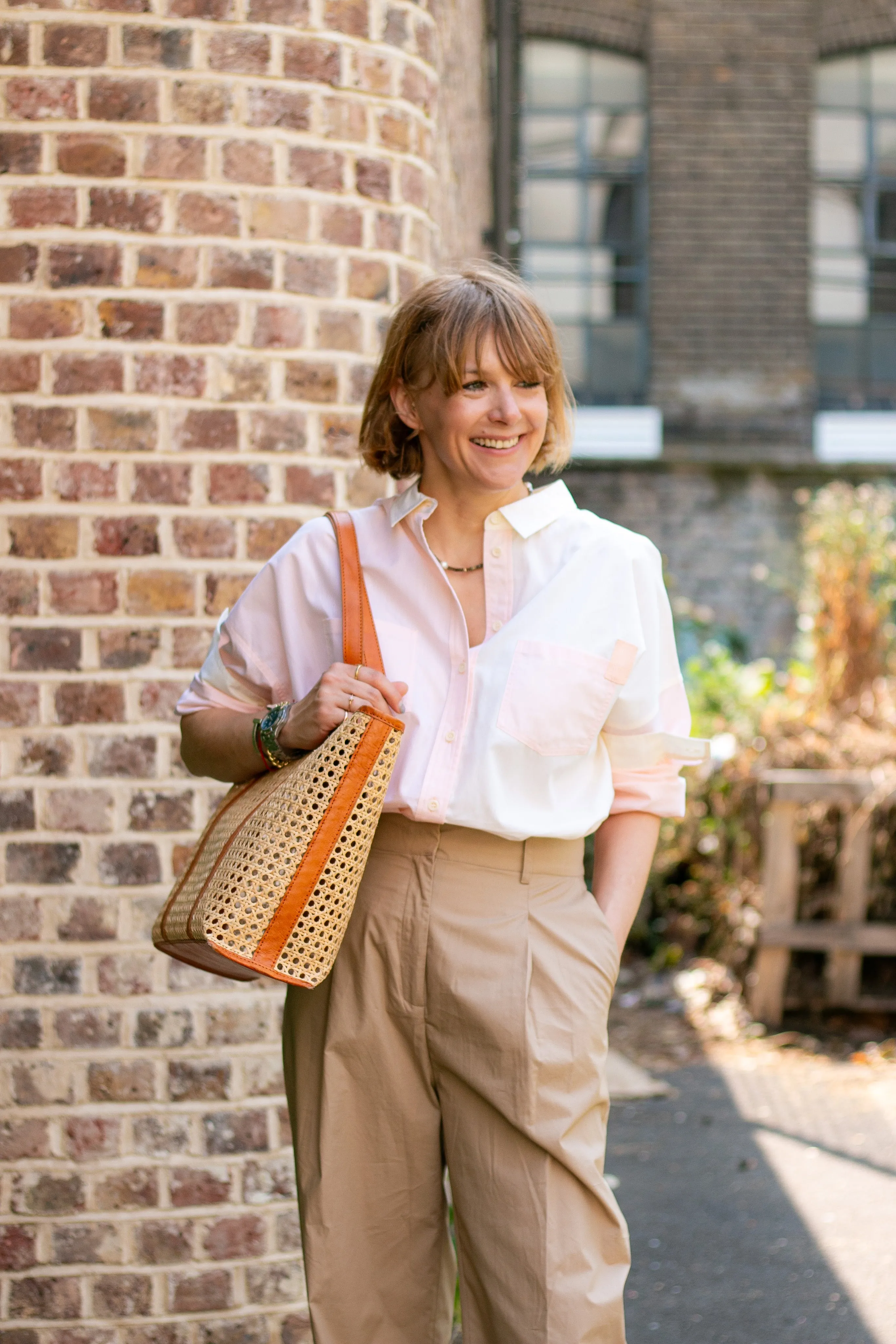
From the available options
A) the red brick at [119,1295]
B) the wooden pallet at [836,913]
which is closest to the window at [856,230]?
the wooden pallet at [836,913]

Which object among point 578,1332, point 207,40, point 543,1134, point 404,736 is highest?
point 207,40

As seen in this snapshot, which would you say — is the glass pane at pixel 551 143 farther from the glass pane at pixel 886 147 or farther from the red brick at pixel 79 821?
the red brick at pixel 79 821

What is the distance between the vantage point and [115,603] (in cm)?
309

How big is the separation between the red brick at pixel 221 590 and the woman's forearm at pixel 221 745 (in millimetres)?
877

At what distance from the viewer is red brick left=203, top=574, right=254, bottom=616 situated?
10.2 ft

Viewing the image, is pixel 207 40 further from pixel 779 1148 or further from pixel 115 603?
pixel 779 1148

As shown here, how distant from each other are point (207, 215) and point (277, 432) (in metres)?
0.47

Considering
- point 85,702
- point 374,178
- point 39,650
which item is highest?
point 374,178

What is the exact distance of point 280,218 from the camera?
3119 millimetres

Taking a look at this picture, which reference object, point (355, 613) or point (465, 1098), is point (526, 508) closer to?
point (355, 613)

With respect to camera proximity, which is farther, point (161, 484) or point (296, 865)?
point (161, 484)

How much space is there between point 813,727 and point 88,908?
392cm

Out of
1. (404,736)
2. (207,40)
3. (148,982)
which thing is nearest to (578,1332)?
(404,736)

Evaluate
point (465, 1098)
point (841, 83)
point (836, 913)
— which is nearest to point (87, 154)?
point (465, 1098)
